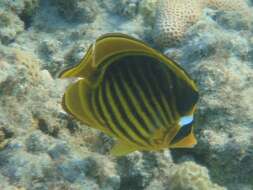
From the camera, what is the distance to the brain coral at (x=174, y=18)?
4.20 meters

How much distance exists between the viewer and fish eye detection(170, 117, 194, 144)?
5.81 feet

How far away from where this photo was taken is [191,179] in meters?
2.84

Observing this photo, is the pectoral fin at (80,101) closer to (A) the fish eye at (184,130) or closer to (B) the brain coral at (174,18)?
(A) the fish eye at (184,130)

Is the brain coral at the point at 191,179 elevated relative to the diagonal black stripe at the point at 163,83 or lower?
lower

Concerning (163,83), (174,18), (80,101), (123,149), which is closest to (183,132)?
(163,83)

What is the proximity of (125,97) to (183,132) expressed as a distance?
31cm

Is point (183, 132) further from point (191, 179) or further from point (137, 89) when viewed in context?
point (191, 179)

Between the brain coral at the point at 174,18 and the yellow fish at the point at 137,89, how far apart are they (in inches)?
95.4

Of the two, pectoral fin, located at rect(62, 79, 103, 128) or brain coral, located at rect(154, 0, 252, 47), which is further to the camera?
brain coral, located at rect(154, 0, 252, 47)

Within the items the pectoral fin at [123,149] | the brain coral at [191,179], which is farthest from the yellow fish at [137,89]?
the brain coral at [191,179]

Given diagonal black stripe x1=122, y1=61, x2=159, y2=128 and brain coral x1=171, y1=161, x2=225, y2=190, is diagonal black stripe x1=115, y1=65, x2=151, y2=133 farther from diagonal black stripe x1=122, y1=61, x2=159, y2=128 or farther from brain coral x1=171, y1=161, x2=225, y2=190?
brain coral x1=171, y1=161, x2=225, y2=190

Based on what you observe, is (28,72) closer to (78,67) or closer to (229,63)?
(78,67)

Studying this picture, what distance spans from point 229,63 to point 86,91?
6.91 ft

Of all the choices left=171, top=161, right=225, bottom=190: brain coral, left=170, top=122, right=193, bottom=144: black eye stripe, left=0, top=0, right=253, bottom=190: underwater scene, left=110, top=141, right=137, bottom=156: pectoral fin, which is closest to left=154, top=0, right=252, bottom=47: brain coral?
left=0, top=0, right=253, bottom=190: underwater scene
